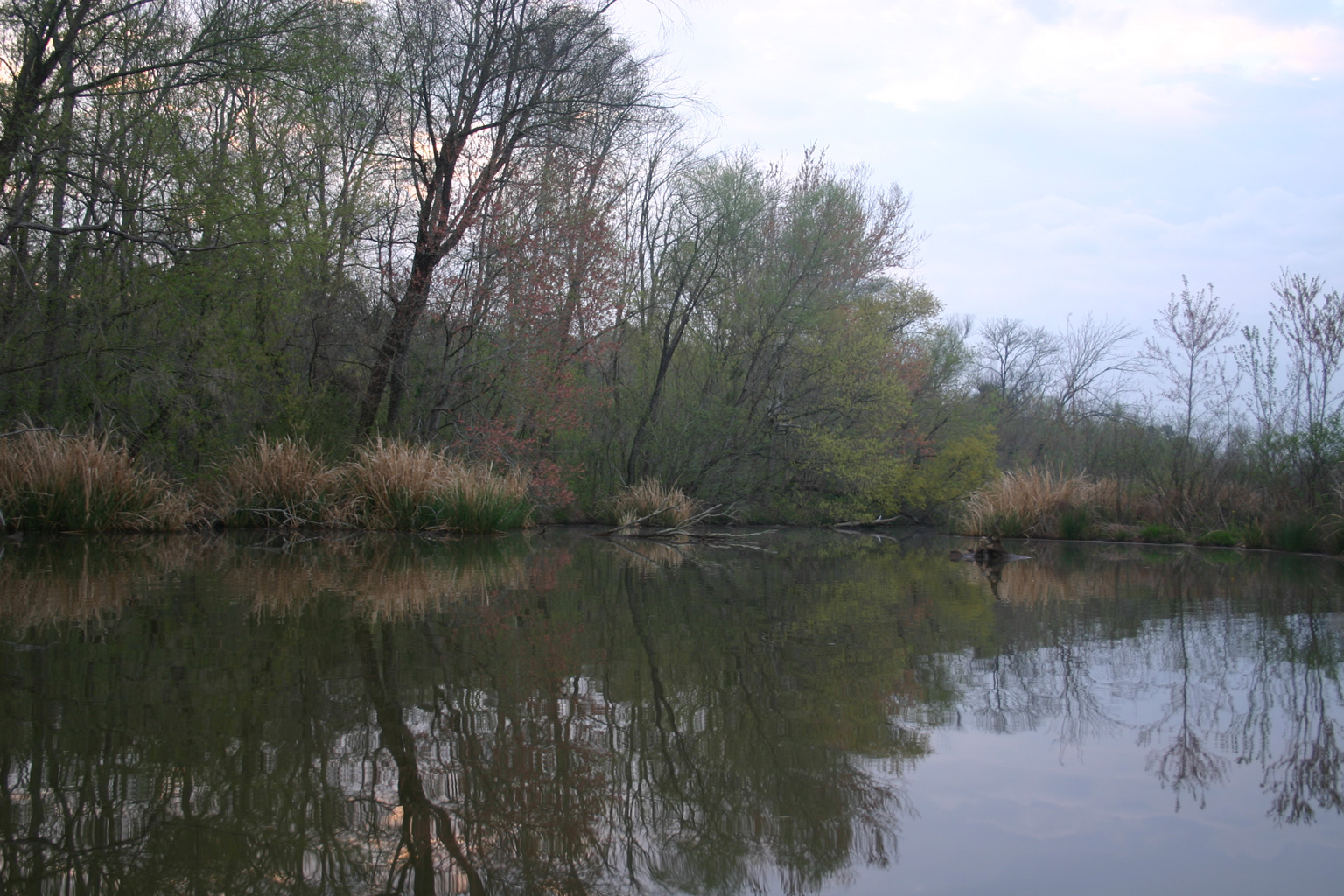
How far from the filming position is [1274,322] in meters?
11.2

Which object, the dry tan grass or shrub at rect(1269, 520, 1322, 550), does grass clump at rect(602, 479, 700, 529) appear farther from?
shrub at rect(1269, 520, 1322, 550)

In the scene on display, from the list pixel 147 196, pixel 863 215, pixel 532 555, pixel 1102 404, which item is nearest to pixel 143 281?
pixel 147 196

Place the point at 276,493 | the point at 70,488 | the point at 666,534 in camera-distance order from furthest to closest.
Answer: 1. the point at 666,534
2. the point at 276,493
3. the point at 70,488

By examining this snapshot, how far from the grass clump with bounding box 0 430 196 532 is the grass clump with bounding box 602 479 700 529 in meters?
6.64

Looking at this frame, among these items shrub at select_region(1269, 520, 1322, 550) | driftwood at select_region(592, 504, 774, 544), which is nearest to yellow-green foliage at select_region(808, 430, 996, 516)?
driftwood at select_region(592, 504, 774, 544)

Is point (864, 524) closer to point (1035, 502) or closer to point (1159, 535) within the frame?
point (1035, 502)

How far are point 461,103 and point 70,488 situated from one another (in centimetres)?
764

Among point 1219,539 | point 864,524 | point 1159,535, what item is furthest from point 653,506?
point 1219,539

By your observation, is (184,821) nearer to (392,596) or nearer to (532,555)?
(392,596)

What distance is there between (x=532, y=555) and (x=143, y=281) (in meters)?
6.12

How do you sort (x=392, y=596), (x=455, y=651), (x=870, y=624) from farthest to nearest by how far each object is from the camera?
(x=392, y=596), (x=870, y=624), (x=455, y=651)

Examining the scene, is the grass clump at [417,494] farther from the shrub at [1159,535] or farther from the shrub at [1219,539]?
the shrub at [1219,539]

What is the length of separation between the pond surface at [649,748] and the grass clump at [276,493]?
5872 millimetres

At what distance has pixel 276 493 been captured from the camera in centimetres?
1038
